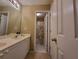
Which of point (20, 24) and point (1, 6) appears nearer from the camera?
point (1, 6)

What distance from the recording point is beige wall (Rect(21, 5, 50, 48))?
4.72 metres

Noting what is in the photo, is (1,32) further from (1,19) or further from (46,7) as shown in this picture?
(46,7)

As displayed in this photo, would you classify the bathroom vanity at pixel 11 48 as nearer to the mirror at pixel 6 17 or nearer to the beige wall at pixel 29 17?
the mirror at pixel 6 17

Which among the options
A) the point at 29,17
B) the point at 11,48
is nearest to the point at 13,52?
the point at 11,48

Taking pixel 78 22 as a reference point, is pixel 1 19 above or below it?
above

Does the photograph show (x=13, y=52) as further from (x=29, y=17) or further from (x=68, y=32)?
(x=29, y=17)

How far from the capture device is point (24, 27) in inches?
186

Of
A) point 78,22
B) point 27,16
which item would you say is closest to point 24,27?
point 27,16

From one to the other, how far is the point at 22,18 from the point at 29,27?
590 mm

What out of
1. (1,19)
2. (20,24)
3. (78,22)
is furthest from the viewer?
(20,24)

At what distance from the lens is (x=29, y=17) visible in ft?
15.6

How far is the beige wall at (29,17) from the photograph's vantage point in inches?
186

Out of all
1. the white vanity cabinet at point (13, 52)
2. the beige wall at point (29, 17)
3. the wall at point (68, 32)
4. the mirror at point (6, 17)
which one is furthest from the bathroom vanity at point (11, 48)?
the beige wall at point (29, 17)

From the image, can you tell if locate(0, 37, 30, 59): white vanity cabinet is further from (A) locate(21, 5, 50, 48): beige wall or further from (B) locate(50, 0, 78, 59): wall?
(A) locate(21, 5, 50, 48): beige wall
